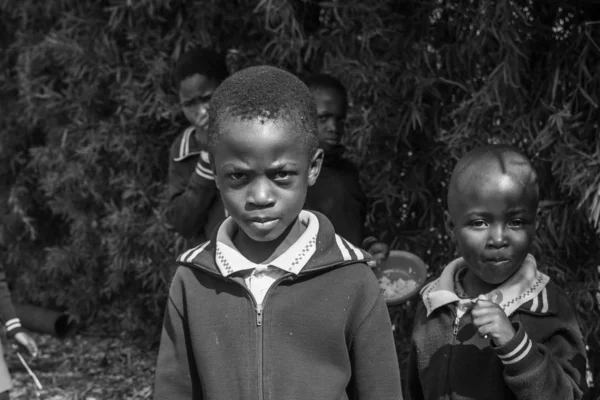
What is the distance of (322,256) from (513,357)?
55 centimetres

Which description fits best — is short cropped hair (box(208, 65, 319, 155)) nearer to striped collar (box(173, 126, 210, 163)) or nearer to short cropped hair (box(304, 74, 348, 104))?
short cropped hair (box(304, 74, 348, 104))

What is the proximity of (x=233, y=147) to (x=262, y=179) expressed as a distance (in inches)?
3.9

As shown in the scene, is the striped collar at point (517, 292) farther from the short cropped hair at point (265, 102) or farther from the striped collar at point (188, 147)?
the striped collar at point (188, 147)

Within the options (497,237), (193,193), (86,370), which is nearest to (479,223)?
(497,237)

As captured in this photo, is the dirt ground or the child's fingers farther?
the dirt ground

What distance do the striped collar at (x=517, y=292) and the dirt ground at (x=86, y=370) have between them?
2.78 metres

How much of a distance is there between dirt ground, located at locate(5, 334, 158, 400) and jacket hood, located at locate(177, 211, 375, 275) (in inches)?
116

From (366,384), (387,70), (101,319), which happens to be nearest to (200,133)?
(387,70)

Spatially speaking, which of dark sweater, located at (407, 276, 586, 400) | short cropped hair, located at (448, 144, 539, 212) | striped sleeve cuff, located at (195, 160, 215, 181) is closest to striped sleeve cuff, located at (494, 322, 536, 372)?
dark sweater, located at (407, 276, 586, 400)

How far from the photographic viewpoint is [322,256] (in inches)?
83.0

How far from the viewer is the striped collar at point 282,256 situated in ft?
6.85

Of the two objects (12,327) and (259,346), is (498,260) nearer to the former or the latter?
(259,346)

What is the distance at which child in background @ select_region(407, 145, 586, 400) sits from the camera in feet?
7.82

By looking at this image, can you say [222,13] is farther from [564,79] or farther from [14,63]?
[14,63]
